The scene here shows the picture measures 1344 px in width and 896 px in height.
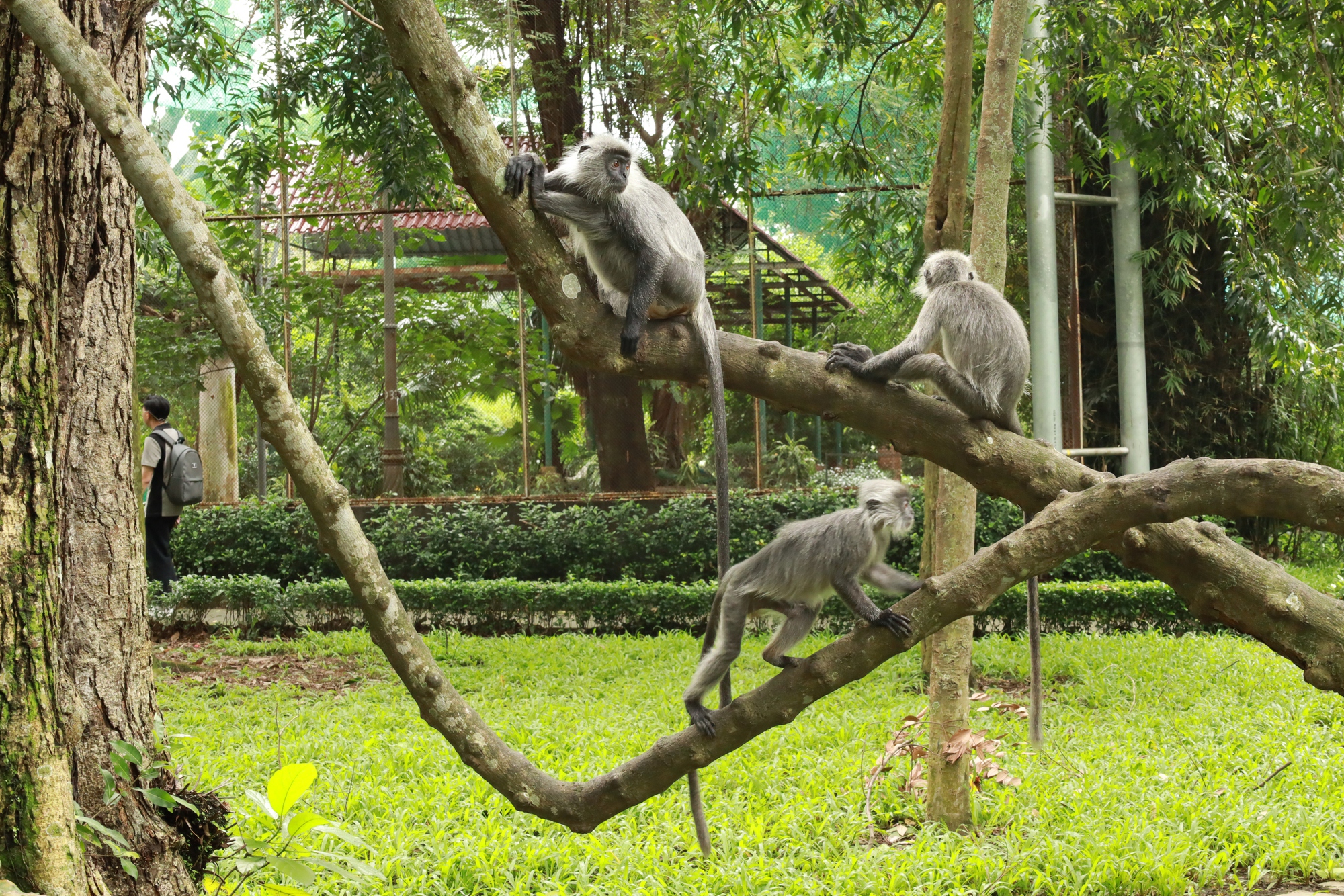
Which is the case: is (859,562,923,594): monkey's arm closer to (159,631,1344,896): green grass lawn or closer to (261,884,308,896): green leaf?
(159,631,1344,896): green grass lawn

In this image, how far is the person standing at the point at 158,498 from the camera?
26.6ft

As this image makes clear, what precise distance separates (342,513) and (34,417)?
1.82ft

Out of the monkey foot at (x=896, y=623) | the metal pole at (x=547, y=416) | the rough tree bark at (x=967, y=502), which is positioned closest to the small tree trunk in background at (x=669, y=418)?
the metal pole at (x=547, y=416)

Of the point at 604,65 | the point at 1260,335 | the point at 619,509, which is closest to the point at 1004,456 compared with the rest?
the point at 1260,335

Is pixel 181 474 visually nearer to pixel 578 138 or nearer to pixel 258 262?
pixel 258 262

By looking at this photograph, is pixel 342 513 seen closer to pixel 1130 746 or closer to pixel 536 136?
pixel 1130 746

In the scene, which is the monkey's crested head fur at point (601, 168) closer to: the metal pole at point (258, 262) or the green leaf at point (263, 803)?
the green leaf at point (263, 803)

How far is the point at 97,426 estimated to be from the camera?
2.74 meters

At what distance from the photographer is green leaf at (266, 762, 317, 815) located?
192cm

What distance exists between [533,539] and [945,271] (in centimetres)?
593

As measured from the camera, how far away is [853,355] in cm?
353

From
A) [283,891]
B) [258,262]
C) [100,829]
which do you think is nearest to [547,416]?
[258,262]

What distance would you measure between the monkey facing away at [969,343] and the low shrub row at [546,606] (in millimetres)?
4162

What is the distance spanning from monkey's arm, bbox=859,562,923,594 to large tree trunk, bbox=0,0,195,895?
2.25 meters
